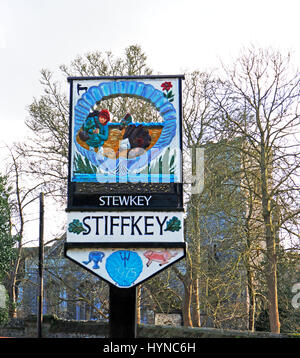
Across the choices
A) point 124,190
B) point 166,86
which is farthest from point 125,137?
point 166,86

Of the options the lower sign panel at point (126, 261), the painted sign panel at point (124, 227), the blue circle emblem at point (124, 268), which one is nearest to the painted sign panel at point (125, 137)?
the painted sign panel at point (124, 227)

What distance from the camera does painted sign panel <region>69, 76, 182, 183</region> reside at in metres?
12.0

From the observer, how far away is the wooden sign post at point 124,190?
11609 mm

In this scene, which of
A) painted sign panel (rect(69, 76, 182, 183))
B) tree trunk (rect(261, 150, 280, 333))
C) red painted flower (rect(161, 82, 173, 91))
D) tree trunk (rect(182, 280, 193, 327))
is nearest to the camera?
painted sign panel (rect(69, 76, 182, 183))

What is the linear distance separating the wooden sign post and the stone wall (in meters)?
7.46

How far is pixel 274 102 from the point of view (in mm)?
20891

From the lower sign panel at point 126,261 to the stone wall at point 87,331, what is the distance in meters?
7.28

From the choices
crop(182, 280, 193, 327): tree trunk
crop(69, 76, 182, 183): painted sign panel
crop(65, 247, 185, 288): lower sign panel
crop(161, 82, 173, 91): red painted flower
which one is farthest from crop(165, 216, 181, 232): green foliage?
crop(182, 280, 193, 327): tree trunk

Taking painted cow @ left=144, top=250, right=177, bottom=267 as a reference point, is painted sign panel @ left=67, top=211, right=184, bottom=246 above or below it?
above

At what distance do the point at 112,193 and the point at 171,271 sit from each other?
13191mm

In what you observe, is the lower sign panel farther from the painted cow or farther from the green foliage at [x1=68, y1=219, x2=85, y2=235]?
the green foliage at [x1=68, y1=219, x2=85, y2=235]

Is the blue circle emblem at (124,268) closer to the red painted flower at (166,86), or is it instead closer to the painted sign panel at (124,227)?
the painted sign panel at (124,227)
